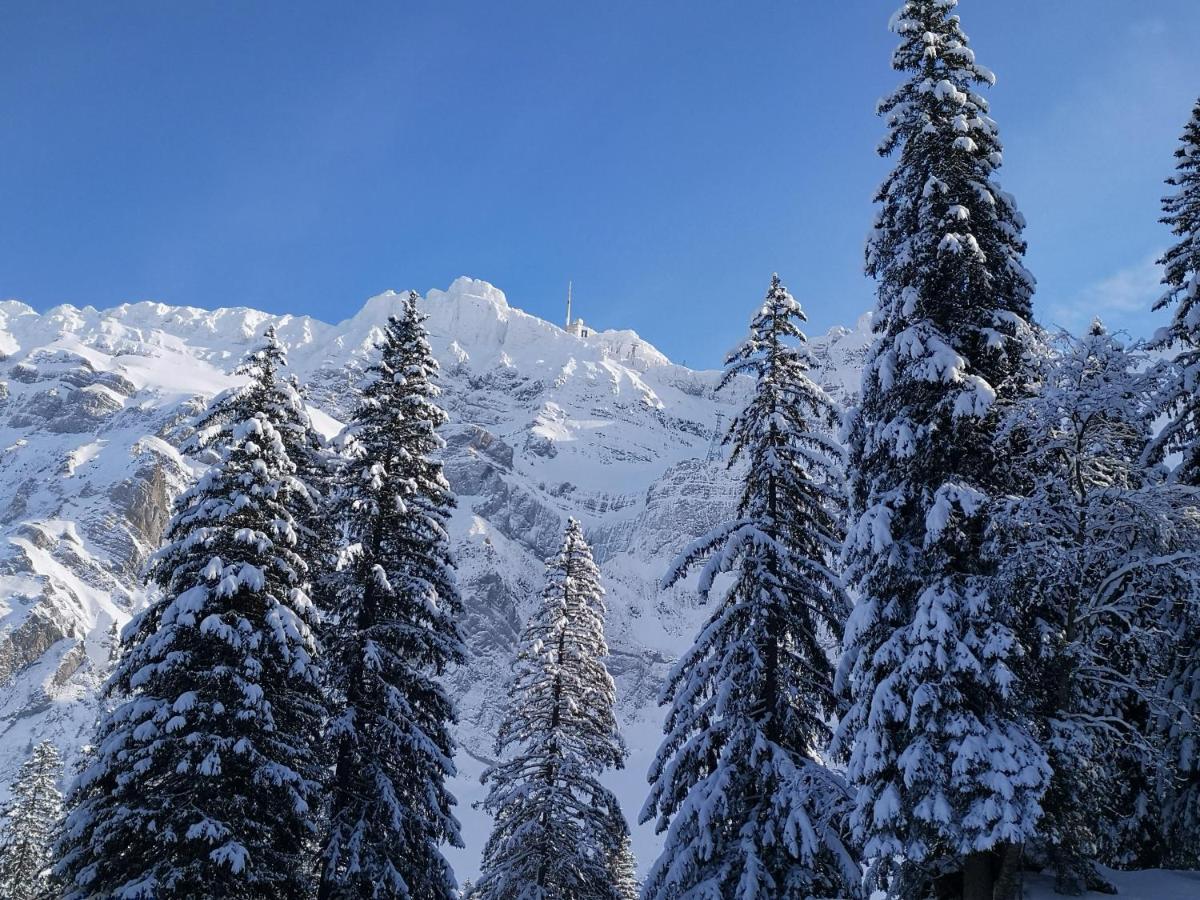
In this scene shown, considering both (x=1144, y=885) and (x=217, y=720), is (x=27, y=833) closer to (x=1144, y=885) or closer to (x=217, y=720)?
(x=217, y=720)

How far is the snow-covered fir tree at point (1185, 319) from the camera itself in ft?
58.3

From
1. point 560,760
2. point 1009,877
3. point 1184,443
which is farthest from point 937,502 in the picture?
point 560,760

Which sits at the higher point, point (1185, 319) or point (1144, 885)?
point (1185, 319)

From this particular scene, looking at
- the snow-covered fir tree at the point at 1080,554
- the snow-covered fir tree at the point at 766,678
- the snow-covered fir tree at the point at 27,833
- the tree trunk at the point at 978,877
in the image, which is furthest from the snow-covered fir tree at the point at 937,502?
the snow-covered fir tree at the point at 27,833

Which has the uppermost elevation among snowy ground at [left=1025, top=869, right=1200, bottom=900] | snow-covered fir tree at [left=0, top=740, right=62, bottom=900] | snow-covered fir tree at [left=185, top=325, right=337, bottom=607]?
snow-covered fir tree at [left=185, top=325, right=337, bottom=607]

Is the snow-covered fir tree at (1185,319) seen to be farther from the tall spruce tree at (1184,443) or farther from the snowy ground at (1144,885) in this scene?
the snowy ground at (1144,885)

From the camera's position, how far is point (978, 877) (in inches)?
440

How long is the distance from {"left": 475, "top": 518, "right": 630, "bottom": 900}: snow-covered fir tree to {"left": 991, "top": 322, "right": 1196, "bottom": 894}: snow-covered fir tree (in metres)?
13.0

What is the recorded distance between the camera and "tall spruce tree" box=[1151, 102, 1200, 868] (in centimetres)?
1600

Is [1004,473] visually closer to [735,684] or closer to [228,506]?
[735,684]

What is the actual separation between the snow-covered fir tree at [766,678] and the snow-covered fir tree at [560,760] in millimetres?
6026

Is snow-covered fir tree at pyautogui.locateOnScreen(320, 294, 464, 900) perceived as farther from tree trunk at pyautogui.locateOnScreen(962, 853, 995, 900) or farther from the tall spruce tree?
the tall spruce tree

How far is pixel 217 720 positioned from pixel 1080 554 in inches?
551

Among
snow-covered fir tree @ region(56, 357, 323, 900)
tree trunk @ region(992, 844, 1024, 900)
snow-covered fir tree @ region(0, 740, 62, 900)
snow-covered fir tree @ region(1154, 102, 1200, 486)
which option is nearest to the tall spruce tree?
snow-covered fir tree @ region(1154, 102, 1200, 486)
